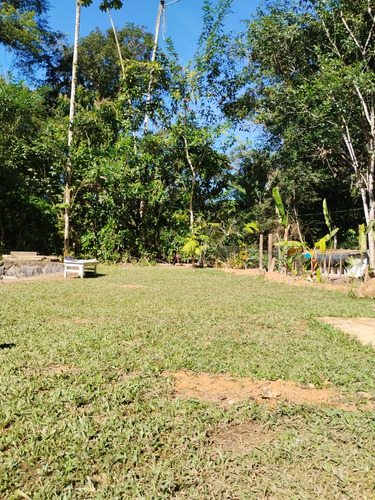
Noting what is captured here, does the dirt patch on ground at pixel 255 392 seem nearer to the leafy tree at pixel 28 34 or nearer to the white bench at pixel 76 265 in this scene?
the white bench at pixel 76 265

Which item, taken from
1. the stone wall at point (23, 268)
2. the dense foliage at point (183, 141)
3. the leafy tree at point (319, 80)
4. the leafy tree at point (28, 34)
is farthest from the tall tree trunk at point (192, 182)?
the leafy tree at point (28, 34)

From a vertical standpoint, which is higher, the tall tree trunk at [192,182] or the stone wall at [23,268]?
the tall tree trunk at [192,182]

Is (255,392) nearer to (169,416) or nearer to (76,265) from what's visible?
(169,416)

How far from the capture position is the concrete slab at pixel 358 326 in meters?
3.34

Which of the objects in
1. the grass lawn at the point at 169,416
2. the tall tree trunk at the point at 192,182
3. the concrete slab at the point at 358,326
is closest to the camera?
the grass lawn at the point at 169,416

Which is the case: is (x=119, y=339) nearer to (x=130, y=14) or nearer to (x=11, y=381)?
(x=11, y=381)

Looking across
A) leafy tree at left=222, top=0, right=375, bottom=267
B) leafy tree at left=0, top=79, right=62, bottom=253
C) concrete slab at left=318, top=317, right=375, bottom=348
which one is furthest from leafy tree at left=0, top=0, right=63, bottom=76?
concrete slab at left=318, top=317, right=375, bottom=348

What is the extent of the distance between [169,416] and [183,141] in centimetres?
1162

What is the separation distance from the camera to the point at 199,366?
257cm

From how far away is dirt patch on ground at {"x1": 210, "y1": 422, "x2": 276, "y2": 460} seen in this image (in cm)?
166

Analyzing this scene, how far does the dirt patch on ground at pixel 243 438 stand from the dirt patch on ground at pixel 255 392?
24cm

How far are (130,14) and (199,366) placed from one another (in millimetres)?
19652

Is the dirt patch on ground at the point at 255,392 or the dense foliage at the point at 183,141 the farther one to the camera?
the dense foliage at the point at 183,141

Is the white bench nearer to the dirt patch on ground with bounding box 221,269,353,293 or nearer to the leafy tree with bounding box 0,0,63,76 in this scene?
the dirt patch on ground with bounding box 221,269,353,293
